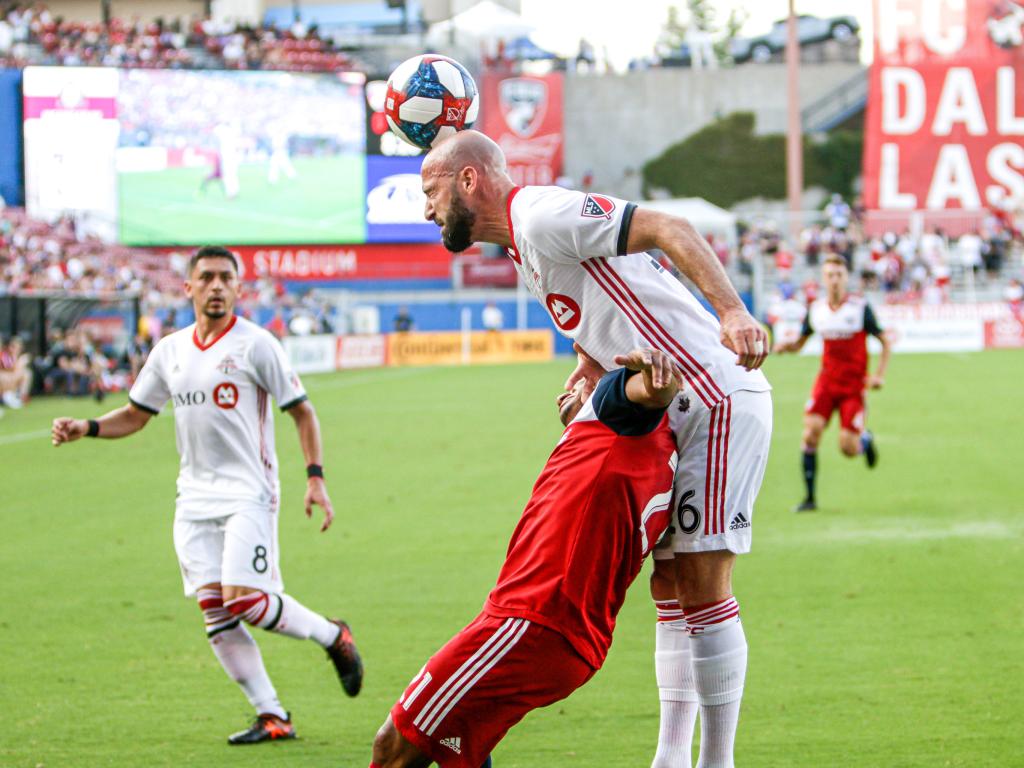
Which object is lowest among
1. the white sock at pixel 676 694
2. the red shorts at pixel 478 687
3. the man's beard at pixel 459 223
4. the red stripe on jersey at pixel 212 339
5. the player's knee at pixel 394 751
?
the white sock at pixel 676 694

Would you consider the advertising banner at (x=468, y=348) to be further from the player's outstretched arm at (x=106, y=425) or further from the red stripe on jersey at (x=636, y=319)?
the red stripe on jersey at (x=636, y=319)

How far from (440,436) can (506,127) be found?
1384 inches

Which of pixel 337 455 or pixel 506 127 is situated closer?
pixel 337 455

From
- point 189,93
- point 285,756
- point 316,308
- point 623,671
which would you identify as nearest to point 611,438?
point 285,756

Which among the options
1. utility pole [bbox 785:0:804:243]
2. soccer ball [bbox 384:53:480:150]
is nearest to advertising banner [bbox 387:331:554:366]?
utility pole [bbox 785:0:804:243]

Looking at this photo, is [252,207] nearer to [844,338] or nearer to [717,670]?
[844,338]

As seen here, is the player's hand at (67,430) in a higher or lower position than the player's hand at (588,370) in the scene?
lower

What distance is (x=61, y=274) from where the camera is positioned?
36.8 m

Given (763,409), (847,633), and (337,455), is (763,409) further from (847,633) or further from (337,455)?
(337,455)

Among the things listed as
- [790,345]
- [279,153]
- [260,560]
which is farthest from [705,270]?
[279,153]

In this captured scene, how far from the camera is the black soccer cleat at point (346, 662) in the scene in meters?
6.76

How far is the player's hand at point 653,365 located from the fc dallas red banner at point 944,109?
4879 centimetres

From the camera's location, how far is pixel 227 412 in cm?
679

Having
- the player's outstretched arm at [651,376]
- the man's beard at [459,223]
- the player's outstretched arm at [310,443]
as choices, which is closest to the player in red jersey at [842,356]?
the player's outstretched arm at [310,443]
